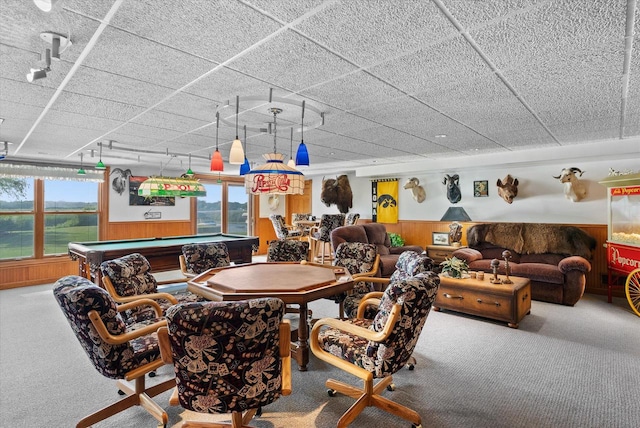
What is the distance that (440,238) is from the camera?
22.8 ft

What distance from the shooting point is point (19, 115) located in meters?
3.33

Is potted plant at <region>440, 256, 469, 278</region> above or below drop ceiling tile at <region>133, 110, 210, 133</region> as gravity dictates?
below

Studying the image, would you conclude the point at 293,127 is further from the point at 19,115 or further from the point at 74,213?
the point at 74,213

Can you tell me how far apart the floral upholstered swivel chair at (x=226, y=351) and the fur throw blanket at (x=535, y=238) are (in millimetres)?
5224

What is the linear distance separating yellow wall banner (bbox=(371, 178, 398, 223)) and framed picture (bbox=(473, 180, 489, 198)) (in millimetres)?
1814

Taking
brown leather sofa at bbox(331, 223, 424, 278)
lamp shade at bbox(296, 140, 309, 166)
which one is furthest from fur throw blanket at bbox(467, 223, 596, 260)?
lamp shade at bbox(296, 140, 309, 166)

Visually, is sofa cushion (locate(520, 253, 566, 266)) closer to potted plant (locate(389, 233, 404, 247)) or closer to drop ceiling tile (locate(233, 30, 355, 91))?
potted plant (locate(389, 233, 404, 247))

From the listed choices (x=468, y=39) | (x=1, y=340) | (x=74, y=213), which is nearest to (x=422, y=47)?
A: (x=468, y=39)

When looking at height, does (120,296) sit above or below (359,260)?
below

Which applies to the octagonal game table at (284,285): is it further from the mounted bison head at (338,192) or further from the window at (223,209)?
the window at (223,209)

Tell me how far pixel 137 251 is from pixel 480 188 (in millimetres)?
6124

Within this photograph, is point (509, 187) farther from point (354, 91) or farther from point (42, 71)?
point (42, 71)

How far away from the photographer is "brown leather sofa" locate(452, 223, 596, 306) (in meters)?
4.59

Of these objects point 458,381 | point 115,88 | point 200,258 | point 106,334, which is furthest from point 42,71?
point 458,381
